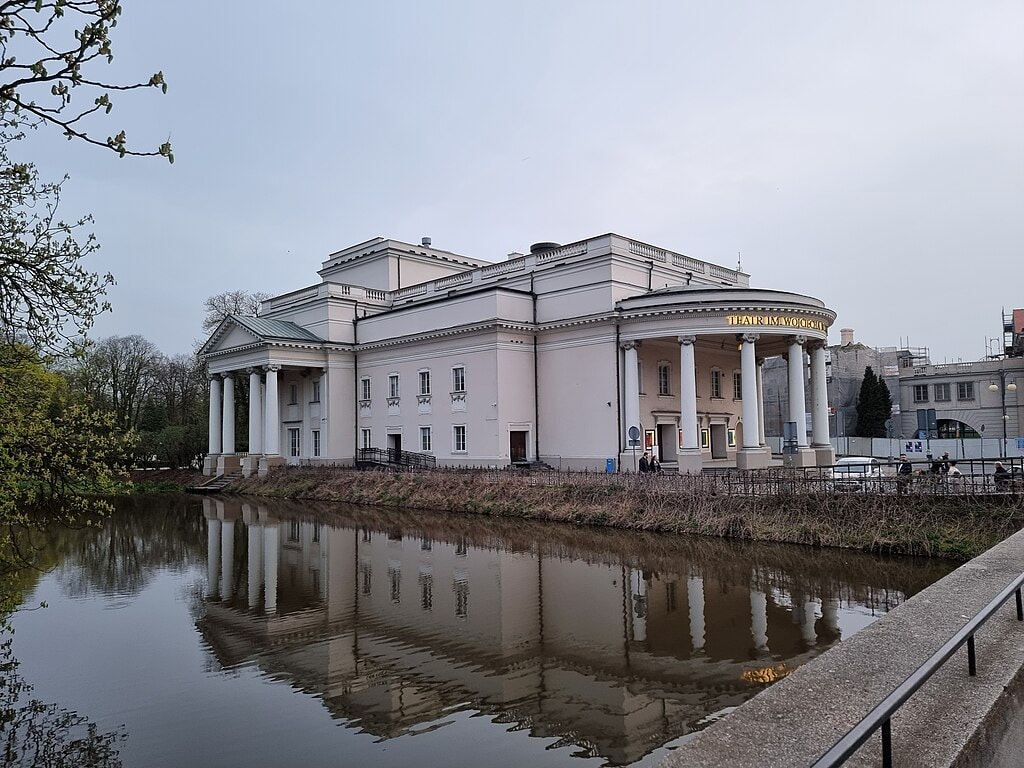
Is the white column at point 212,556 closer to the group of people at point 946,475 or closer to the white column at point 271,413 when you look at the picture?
the white column at point 271,413

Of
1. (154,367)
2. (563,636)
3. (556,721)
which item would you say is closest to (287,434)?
(154,367)

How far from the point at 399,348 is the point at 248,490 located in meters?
12.0

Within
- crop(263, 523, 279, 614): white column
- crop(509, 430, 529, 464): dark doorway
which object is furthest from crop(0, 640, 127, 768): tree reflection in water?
crop(509, 430, 529, 464): dark doorway

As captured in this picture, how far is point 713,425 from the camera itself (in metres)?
40.7

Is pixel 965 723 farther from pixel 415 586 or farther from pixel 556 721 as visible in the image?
pixel 415 586

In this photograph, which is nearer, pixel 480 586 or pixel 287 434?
pixel 480 586

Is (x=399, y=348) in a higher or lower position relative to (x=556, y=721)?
higher

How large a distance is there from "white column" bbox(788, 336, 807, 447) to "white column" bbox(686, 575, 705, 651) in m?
21.1

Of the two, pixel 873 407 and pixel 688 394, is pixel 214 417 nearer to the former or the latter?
pixel 688 394

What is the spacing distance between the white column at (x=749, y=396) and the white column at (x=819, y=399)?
5085mm

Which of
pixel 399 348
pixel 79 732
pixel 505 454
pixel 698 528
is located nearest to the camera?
pixel 79 732

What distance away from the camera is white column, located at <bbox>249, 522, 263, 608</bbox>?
1561 centimetres

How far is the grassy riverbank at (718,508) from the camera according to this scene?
58.8ft

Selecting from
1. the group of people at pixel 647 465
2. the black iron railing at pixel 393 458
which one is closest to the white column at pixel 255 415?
the black iron railing at pixel 393 458
